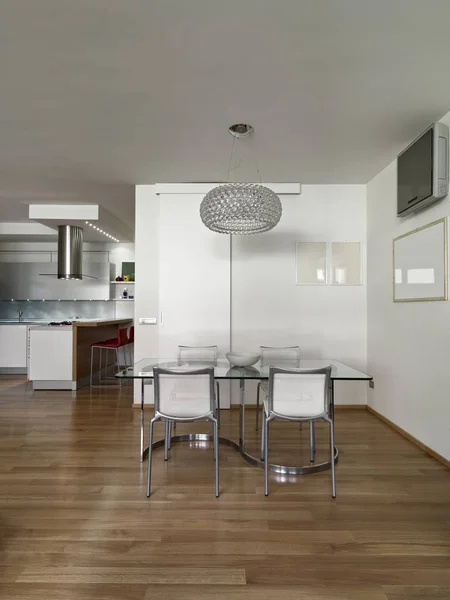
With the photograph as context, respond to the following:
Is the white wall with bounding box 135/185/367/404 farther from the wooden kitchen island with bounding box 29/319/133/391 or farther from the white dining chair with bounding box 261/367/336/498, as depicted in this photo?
the white dining chair with bounding box 261/367/336/498

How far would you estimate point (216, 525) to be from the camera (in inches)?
83.1

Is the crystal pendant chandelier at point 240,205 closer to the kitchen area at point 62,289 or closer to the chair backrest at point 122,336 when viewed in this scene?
the chair backrest at point 122,336

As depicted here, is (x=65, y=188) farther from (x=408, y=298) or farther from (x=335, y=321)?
(x=408, y=298)

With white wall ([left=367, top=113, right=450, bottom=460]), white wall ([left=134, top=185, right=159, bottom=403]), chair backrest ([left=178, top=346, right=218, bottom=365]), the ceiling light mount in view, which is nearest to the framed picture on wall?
white wall ([left=367, top=113, right=450, bottom=460])

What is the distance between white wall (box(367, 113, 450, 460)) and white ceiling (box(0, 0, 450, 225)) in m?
0.62

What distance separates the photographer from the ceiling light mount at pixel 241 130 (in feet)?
10.4

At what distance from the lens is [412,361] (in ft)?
11.3

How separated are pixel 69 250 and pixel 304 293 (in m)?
4.10

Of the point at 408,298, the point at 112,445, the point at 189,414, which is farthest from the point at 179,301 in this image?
the point at 408,298

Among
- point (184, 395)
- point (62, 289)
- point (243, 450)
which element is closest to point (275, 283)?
point (243, 450)

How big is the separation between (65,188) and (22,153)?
1101mm

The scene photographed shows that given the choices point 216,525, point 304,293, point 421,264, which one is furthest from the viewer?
point 304,293

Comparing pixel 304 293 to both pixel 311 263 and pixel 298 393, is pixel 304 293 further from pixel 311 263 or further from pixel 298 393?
pixel 298 393

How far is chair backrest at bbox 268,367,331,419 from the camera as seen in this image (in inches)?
99.8
